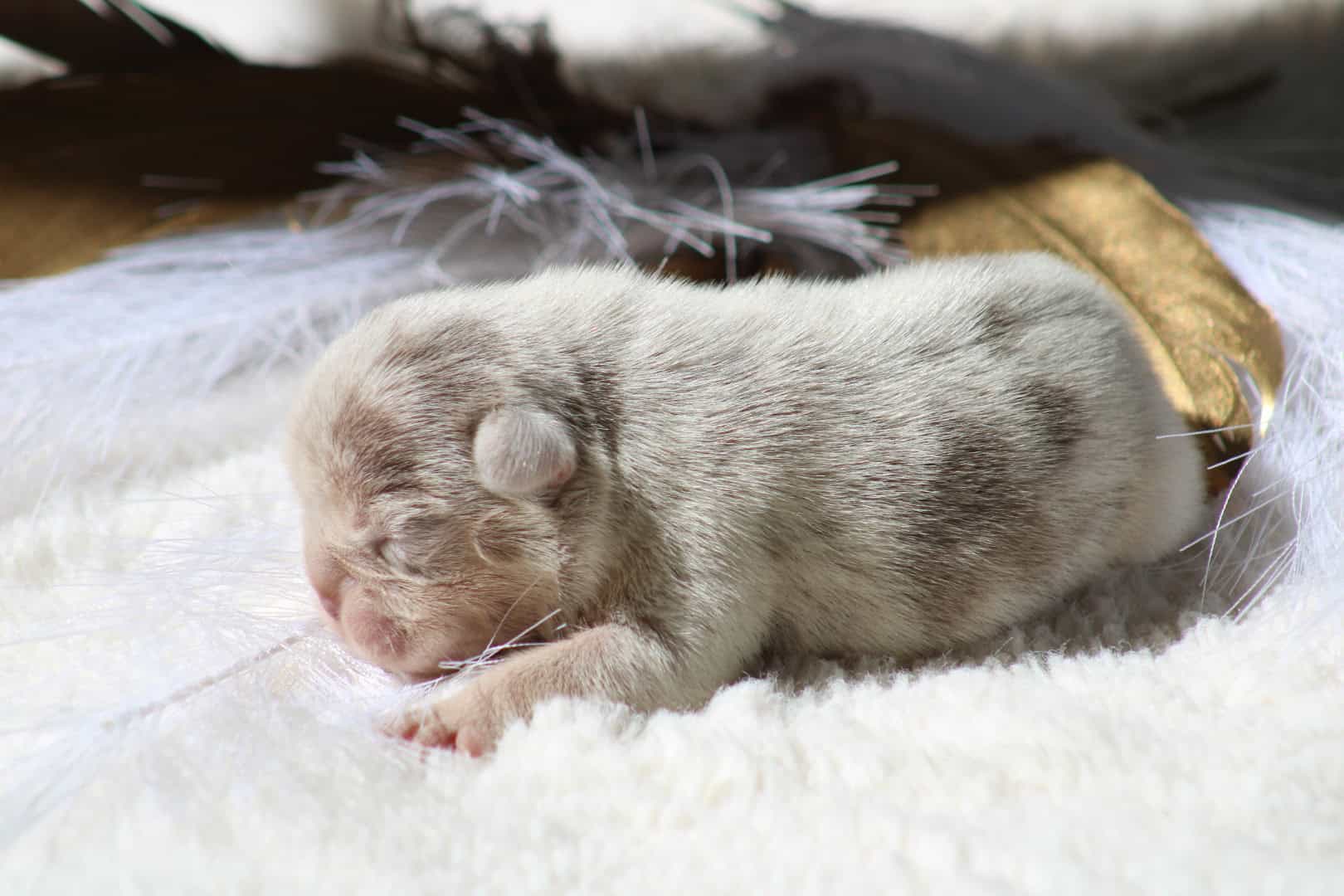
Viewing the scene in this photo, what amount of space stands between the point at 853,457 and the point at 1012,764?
0.71 feet

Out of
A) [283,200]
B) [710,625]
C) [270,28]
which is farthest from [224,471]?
[270,28]

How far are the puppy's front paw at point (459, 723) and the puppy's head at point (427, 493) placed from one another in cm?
5

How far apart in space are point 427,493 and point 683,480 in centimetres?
16

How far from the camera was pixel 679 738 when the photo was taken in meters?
0.65

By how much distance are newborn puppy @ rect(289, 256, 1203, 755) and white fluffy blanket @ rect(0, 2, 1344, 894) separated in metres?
0.04

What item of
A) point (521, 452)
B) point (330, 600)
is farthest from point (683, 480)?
point (330, 600)

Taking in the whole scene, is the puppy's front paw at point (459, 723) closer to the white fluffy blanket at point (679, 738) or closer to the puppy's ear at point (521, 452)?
the white fluffy blanket at point (679, 738)

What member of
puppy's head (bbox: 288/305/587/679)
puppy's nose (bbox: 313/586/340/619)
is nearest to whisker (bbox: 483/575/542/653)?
puppy's head (bbox: 288/305/587/679)

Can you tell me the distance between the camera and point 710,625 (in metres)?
0.70

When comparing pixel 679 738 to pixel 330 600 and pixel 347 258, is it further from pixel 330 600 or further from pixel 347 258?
pixel 347 258

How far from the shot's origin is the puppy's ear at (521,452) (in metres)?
0.65

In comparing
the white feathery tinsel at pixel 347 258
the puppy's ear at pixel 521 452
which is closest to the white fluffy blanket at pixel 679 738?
the white feathery tinsel at pixel 347 258

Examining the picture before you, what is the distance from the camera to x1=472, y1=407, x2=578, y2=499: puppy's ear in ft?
2.15

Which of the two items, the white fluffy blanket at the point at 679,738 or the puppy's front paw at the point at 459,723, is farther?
the puppy's front paw at the point at 459,723
